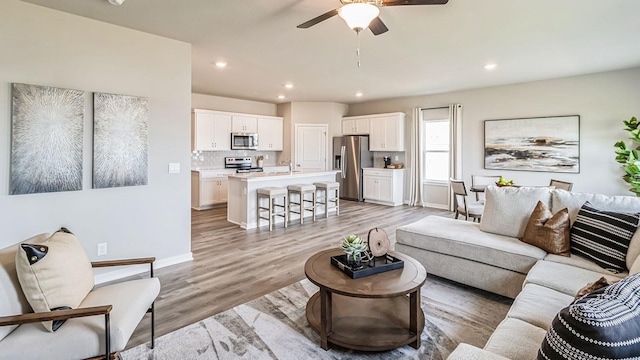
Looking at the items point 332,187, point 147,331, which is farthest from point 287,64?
point 147,331

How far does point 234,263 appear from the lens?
383cm

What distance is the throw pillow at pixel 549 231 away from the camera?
8.96 ft

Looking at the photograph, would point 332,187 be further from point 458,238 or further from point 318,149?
point 458,238

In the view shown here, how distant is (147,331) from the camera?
236cm

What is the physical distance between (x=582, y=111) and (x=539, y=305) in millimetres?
5374

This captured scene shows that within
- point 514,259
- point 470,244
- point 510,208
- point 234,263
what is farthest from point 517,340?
point 234,263

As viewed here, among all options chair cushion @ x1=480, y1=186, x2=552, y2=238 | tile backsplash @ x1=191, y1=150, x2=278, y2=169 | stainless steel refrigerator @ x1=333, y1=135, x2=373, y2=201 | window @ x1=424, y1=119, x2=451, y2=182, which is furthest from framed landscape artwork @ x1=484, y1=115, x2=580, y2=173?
tile backsplash @ x1=191, y1=150, x2=278, y2=169

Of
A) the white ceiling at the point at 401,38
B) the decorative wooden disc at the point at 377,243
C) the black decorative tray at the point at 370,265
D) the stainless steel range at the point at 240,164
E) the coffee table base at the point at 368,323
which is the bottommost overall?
the coffee table base at the point at 368,323

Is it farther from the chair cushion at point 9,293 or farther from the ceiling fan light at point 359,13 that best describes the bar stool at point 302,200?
the chair cushion at point 9,293

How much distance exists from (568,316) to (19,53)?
4.16 metres

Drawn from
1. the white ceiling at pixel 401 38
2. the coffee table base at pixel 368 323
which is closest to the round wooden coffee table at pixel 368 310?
the coffee table base at pixel 368 323

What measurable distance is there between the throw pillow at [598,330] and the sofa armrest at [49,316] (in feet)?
6.17

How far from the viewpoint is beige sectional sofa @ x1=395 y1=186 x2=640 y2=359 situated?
5.88 feet

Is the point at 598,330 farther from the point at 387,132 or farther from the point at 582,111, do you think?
the point at 387,132
